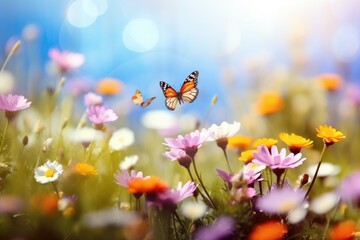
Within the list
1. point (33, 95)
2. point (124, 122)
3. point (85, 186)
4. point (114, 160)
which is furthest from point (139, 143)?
point (85, 186)

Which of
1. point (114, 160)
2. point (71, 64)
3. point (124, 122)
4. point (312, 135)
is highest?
point (71, 64)

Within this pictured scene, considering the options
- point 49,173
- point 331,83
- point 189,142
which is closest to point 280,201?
point 189,142

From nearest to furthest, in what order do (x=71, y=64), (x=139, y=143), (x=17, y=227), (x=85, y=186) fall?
(x=17, y=227) → (x=85, y=186) → (x=71, y=64) → (x=139, y=143)

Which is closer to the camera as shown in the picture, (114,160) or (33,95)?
(114,160)

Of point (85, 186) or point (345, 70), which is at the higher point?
point (85, 186)

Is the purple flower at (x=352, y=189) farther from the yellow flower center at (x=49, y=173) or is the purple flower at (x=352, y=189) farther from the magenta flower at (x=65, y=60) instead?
the magenta flower at (x=65, y=60)

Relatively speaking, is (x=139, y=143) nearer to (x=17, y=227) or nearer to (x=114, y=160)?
(x=114, y=160)

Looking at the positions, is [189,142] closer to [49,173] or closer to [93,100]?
[49,173]

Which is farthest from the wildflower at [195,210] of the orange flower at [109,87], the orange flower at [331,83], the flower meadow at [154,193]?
the orange flower at [331,83]
